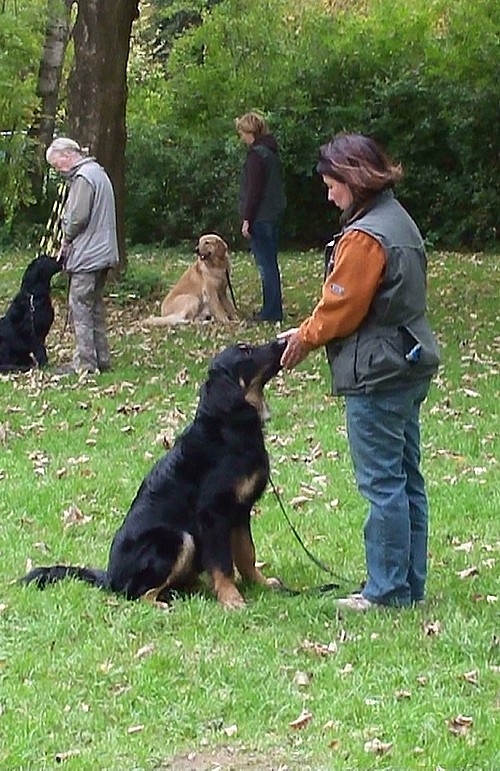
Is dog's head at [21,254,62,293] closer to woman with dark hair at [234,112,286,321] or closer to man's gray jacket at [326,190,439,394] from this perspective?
woman with dark hair at [234,112,286,321]

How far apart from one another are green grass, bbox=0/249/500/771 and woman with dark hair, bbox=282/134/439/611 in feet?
1.85

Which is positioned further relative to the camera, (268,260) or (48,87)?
(48,87)

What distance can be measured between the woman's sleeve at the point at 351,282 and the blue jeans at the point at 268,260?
9327mm

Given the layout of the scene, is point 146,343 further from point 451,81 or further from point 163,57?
point 163,57

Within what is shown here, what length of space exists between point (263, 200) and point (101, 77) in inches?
130

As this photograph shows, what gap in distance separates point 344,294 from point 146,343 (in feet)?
29.0

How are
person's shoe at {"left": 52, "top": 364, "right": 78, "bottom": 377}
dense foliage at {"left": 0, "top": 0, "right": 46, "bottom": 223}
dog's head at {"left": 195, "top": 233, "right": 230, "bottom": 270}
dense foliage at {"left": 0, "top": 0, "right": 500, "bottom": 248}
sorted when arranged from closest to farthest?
person's shoe at {"left": 52, "top": 364, "right": 78, "bottom": 377} < dog's head at {"left": 195, "top": 233, "right": 230, "bottom": 270} < dense foliage at {"left": 0, "top": 0, "right": 46, "bottom": 223} < dense foliage at {"left": 0, "top": 0, "right": 500, "bottom": 248}

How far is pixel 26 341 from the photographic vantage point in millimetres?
12234

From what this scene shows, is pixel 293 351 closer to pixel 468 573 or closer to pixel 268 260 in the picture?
pixel 468 573

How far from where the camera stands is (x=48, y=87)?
2448 cm

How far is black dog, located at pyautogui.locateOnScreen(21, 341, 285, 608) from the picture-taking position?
220 inches

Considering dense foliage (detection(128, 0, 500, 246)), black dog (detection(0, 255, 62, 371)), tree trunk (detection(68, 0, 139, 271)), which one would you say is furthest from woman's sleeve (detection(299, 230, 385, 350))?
dense foliage (detection(128, 0, 500, 246))

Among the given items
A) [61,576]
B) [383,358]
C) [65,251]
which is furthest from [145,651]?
[65,251]

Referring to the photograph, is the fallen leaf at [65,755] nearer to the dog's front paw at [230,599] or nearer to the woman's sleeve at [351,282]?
the dog's front paw at [230,599]
